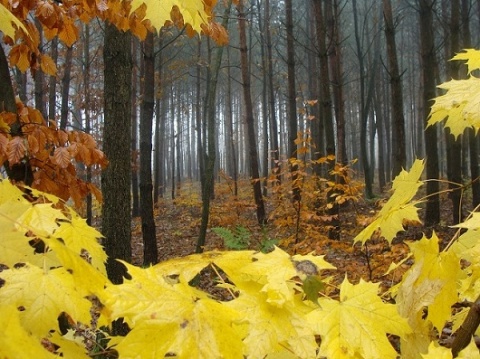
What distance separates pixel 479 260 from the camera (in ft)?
3.17

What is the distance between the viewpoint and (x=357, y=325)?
89 cm

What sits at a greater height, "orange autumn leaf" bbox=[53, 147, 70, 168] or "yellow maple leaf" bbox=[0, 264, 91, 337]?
"orange autumn leaf" bbox=[53, 147, 70, 168]

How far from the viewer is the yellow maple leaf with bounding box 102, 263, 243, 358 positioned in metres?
0.66

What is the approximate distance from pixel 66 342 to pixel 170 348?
406 mm

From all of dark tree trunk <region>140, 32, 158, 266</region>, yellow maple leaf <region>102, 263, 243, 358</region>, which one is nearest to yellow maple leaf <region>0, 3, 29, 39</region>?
yellow maple leaf <region>102, 263, 243, 358</region>

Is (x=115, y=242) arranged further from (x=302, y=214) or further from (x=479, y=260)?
(x=302, y=214)

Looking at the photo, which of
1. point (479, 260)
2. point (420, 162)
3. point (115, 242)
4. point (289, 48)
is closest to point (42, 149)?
point (115, 242)

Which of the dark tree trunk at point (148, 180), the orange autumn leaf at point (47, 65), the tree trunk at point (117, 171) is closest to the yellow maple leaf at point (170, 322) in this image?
the orange autumn leaf at point (47, 65)

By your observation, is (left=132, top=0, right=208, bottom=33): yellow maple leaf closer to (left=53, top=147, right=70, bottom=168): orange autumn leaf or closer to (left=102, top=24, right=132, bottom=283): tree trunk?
(left=53, top=147, right=70, bottom=168): orange autumn leaf

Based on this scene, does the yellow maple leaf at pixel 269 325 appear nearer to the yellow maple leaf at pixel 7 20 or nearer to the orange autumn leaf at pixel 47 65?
the yellow maple leaf at pixel 7 20

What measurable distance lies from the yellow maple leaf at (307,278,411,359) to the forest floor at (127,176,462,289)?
321 cm

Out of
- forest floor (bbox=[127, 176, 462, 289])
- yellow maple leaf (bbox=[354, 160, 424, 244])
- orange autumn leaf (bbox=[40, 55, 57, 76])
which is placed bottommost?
forest floor (bbox=[127, 176, 462, 289])

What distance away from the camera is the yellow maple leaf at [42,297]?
0.77 m

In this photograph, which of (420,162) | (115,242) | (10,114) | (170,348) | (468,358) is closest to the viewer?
(170,348)
